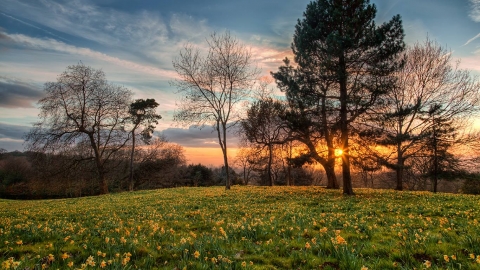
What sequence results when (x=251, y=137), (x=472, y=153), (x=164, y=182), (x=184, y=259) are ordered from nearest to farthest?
(x=184, y=259)
(x=472, y=153)
(x=251, y=137)
(x=164, y=182)

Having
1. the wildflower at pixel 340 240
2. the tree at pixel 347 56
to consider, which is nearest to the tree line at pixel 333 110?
the tree at pixel 347 56

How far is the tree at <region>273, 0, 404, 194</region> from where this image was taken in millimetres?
18578

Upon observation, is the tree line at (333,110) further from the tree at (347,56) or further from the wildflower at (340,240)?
the wildflower at (340,240)

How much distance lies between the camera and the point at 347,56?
1945 centimetres

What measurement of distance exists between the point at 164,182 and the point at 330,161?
46.1 m

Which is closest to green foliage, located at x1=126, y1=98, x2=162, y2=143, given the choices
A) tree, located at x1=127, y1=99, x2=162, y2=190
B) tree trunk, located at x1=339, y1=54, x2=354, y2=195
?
tree, located at x1=127, y1=99, x2=162, y2=190

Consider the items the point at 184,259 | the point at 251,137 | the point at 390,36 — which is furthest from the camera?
the point at 251,137

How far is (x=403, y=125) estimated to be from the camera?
3127cm

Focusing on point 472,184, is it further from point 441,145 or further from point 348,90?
point 348,90

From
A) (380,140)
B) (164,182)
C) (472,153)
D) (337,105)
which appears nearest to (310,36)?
(337,105)

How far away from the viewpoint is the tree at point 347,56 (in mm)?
18578

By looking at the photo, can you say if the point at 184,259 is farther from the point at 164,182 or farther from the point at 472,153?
the point at 164,182

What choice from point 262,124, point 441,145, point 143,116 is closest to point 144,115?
point 143,116

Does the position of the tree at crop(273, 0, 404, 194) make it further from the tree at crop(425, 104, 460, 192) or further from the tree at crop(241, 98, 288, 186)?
the tree at crop(425, 104, 460, 192)
